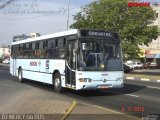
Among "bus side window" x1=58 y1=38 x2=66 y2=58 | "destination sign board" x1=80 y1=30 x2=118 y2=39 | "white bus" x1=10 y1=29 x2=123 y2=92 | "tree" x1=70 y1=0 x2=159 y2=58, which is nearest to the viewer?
"white bus" x1=10 y1=29 x2=123 y2=92

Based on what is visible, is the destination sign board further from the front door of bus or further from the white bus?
the front door of bus

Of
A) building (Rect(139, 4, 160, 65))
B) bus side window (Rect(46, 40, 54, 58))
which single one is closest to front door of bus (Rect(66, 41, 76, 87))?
bus side window (Rect(46, 40, 54, 58))

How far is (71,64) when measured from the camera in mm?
18234

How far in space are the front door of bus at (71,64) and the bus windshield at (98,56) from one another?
47 centimetres

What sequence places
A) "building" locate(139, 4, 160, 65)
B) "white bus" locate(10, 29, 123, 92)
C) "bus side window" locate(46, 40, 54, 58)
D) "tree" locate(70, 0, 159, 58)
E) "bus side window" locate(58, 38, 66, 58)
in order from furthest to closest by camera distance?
"building" locate(139, 4, 160, 65), "tree" locate(70, 0, 159, 58), "bus side window" locate(46, 40, 54, 58), "bus side window" locate(58, 38, 66, 58), "white bus" locate(10, 29, 123, 92)

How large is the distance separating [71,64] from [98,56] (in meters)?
1.27

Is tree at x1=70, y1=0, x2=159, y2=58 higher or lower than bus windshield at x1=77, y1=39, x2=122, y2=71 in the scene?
higher

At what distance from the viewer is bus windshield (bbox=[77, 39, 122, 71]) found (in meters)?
17.6

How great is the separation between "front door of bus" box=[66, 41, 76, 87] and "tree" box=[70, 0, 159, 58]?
103 ft

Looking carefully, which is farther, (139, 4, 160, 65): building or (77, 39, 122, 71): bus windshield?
(139, 4, 160, 65): building

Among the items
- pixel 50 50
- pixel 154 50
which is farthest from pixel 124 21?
pixel 154 50

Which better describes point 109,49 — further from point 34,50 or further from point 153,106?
point 34,50

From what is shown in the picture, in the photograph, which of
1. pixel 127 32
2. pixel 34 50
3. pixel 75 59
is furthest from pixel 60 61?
pixel 127 32

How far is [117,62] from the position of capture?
1822 cm
